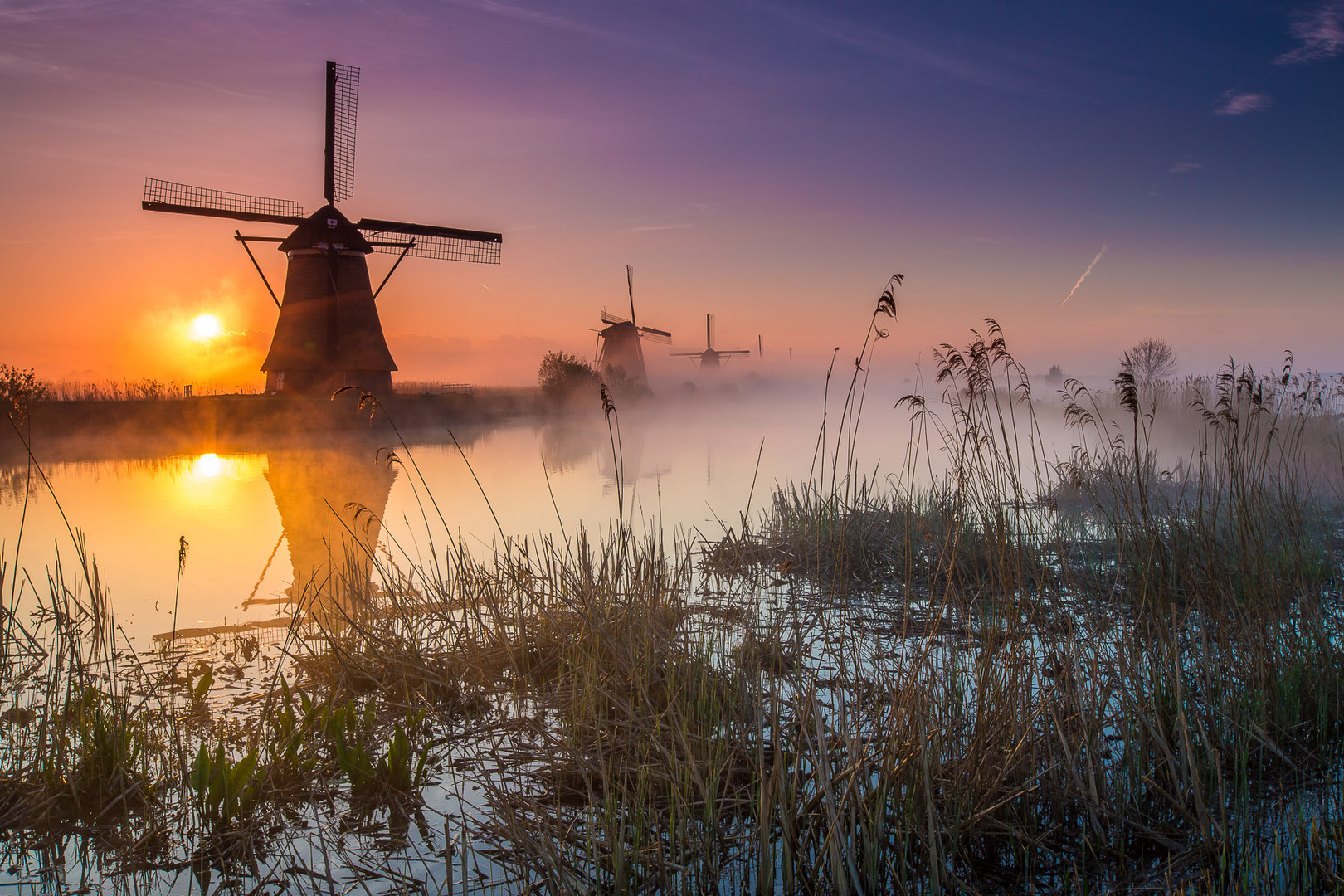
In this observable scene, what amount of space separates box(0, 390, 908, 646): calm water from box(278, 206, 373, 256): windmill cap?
5070 millimetres

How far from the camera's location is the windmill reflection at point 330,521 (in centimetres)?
391

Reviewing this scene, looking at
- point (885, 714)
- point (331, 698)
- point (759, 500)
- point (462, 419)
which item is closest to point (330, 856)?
point (331, 698)

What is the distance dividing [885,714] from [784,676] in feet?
2.43

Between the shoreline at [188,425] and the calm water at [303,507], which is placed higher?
the shoreline at [188,425]

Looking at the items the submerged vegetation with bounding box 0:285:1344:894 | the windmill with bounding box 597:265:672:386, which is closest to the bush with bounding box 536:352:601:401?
the windmill with bounding box 597:265:672:386

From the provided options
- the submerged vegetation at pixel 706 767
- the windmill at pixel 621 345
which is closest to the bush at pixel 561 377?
the windmill at pixel 621 345

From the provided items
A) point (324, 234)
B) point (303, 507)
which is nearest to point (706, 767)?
point (303, 507)

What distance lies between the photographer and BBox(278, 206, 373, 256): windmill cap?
19484 millimetres

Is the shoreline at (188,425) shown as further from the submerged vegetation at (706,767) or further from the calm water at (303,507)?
the submerged vegetation at (706,767)

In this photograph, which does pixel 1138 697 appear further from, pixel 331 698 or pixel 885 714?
pixel 331 698

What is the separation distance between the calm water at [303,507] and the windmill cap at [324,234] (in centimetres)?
507

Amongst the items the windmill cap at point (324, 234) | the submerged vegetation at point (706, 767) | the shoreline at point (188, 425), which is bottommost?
the submerged vegetation at point (706, 767)

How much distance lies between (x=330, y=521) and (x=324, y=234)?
47.6 feet

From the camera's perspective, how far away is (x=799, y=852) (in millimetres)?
1898
